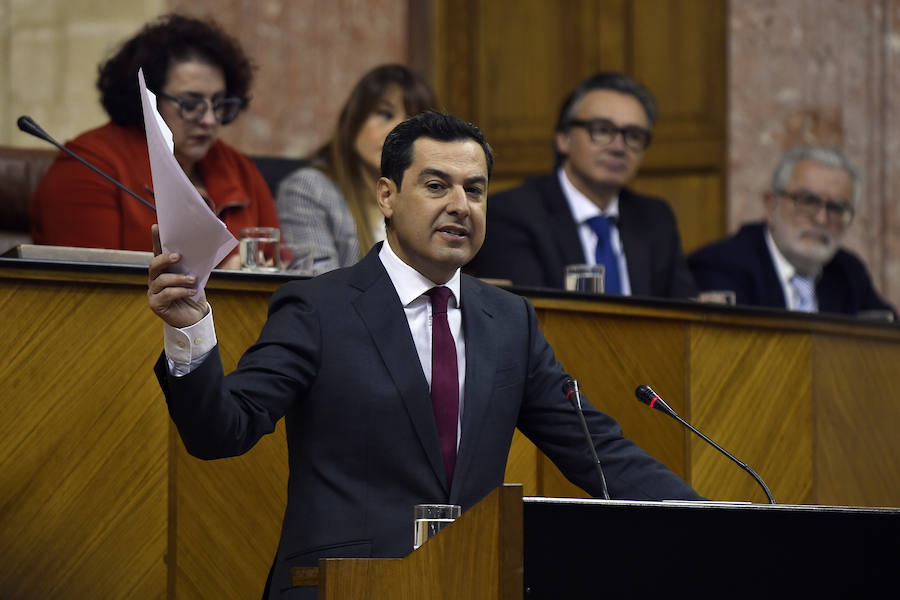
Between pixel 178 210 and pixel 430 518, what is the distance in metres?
0.61

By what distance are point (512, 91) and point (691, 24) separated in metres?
0.89

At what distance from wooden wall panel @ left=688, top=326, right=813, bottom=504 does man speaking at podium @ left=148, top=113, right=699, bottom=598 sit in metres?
1.03

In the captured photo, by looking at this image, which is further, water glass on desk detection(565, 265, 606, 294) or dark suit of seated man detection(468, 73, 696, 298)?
dark suit of seated man detection(468, 73, 696, 298)

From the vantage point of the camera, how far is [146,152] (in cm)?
374

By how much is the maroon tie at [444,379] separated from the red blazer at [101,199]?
3.95ft

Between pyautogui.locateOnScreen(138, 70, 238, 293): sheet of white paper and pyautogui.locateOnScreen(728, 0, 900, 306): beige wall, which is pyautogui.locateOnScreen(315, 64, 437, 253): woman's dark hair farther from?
pyautogui.locateOnScreen(728, 0, 900, 306): beige wall

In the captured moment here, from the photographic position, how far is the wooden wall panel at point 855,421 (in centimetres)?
372

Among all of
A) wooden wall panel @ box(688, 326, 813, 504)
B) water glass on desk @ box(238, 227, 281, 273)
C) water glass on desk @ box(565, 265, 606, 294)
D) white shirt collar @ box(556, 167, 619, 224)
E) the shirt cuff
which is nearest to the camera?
the shirt cuff

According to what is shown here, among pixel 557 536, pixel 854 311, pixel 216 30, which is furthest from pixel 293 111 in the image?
pixel 557 536

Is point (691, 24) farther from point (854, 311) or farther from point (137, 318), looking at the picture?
point (137, 318)

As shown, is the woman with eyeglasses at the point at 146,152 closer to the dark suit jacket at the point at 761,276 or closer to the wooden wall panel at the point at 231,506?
the wooden wall panel at the point at 231,506

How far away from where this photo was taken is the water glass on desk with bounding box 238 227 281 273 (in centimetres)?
344

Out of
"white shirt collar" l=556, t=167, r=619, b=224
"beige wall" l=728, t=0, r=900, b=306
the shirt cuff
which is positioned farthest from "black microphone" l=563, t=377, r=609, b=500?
"beige wall" l=728, t=0, r=900, b=306

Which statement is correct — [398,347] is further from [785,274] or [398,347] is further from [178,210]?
[785,274]
